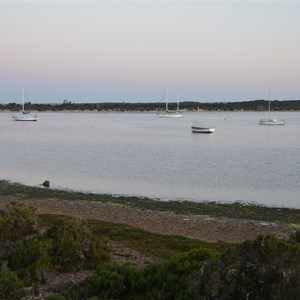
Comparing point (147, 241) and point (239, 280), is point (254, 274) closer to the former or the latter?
point (239, 280)

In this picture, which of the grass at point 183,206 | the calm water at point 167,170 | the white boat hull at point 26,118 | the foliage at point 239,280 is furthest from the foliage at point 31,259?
the white boat hull at point 26,118

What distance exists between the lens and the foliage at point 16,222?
9312mm

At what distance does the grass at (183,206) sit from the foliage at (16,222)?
971 cm

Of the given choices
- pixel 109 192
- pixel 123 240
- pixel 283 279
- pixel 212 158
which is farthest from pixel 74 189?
pixel 283 279

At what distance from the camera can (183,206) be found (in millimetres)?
21188

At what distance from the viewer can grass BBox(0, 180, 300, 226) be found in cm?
1915

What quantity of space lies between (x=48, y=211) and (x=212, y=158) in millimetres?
28459

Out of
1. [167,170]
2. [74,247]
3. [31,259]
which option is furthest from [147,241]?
[167,170]

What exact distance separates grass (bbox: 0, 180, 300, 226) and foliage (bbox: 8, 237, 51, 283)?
11.1 meters

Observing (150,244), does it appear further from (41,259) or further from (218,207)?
(218,207)

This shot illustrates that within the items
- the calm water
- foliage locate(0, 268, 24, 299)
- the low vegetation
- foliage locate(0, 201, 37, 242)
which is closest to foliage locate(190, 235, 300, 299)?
the low vegetation

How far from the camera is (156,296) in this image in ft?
20.1

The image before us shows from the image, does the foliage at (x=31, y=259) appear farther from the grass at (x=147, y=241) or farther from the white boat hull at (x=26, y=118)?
the white boat hull at (x=26, y=118)

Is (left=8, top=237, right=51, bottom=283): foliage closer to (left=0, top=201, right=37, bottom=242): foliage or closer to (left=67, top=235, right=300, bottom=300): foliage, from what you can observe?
(left=0, top=201, right=37, bottom=242): foliage
